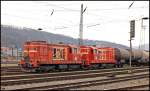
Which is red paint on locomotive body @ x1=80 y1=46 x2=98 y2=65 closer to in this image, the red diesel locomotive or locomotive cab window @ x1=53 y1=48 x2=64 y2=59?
the red diesel locomotive

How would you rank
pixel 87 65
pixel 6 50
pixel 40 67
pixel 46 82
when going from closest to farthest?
pixel 46 82 < pixel 40 67 < pixel 87 65 < pixel 6 50

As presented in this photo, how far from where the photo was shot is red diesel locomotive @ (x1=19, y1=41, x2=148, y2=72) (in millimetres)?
32812

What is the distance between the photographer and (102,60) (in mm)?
44156

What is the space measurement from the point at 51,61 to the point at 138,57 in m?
23.1

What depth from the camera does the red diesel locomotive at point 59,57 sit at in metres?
32.8

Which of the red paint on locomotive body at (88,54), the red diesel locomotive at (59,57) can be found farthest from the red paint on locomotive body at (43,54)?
the red paint on locomotive body at (88,54)

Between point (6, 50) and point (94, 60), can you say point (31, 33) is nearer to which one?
point (6, 50)

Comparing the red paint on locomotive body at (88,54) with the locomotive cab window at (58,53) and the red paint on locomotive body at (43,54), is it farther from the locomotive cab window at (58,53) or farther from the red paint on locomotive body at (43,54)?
the locomotive cab window at (58,53)

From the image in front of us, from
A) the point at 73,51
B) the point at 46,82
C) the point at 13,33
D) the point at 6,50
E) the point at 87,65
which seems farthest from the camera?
the point at 13,33

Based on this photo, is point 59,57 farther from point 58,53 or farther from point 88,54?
point 88,54

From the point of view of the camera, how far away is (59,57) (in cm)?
3528

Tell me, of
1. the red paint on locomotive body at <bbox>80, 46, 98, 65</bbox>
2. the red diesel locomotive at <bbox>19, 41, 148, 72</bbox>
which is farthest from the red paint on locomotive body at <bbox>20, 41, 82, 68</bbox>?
the red paint on locomotive body at <bbox>80, 46, 98, 65</bbox>

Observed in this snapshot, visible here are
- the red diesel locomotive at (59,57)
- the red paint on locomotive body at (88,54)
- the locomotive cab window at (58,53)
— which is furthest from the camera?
the red paint on locomotive body at (88,54)

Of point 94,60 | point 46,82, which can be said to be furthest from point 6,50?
point 46,82
